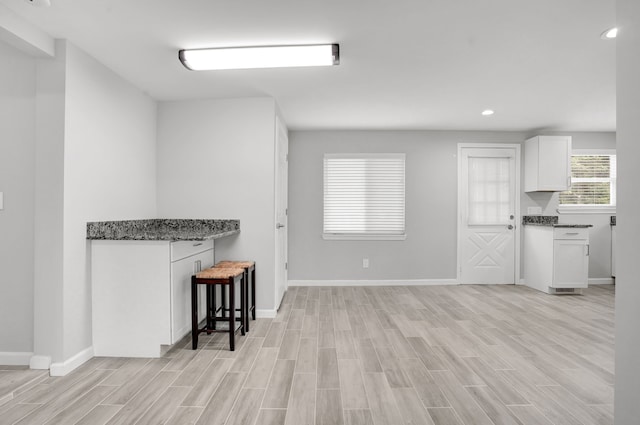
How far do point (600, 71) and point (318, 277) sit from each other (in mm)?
4030

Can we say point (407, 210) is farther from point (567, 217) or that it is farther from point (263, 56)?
point (263, 56)

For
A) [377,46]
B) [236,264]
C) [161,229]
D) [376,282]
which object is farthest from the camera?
[376,282]

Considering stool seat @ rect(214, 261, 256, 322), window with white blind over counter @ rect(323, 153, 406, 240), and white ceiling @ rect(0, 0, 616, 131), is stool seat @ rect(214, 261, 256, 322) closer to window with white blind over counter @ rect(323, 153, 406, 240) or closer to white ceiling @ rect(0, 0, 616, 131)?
white ceiling @ rect(0, 0, 616, 131)

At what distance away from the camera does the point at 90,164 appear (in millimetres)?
2701

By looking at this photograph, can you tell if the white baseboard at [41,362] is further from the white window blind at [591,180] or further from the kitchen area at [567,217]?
the white window blind at [591,180]

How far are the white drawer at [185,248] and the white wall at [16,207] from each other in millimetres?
988

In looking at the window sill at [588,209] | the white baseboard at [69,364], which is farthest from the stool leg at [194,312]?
the window sill at [588,209]

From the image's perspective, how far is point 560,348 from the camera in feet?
9.37

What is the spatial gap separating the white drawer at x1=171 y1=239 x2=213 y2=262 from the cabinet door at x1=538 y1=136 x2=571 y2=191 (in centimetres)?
477

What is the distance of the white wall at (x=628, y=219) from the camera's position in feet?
3.80

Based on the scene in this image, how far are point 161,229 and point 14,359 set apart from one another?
151cm

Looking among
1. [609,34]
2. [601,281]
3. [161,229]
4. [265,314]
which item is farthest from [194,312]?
[601,281]

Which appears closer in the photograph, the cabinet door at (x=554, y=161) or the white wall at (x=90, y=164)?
the white wall at (x=90, y=164)

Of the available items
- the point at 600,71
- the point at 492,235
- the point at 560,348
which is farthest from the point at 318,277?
the point at 600,71
